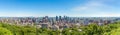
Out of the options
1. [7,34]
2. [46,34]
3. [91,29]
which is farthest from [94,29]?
[7,34]

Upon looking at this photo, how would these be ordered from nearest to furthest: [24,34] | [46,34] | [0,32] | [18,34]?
Answer: [0,32] < [18,34] < [24,34] < [46,34]

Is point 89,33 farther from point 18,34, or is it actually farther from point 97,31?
point 18,34

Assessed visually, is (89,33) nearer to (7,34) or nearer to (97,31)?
(97,31)

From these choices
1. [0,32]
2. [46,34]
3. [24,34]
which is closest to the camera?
[0,32]

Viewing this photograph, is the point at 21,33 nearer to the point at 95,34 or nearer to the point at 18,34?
the point at 18,34

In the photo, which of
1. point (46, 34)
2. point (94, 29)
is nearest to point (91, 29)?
point (94, 29)

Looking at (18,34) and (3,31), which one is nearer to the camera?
(3,31)

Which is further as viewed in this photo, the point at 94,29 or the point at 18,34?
the point at 94,29

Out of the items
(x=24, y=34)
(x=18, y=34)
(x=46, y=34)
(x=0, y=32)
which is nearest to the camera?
(x=0, y=32)
